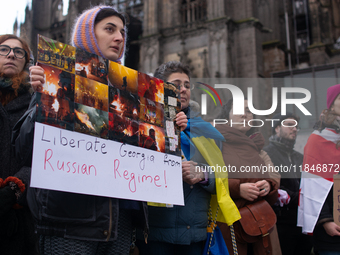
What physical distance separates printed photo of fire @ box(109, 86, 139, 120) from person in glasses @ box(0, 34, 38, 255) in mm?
726

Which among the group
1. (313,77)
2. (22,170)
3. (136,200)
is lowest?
(136,200)

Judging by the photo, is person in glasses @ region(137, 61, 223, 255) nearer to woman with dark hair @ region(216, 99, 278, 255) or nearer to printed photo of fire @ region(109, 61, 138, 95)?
woman with dark hair @ region(216, 99, 278, 255)

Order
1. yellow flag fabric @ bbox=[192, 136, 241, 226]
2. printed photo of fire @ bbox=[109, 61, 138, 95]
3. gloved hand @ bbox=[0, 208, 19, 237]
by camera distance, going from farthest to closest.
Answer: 1. yellow flag fabric @ bbox=[192, 136, 241, 226]
2. gloved hand @ bbox=[0, 208, 19, 237]
3. printed photo of fire @ bbox=[109, 61, 138, 95]

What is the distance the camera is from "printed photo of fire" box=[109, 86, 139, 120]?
6.51 feet

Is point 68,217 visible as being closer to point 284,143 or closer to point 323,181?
point 323,181

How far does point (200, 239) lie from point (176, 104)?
1040 mm

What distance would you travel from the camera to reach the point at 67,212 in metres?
1.79

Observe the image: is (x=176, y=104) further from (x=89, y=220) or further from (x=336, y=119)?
(x=336, y=119)

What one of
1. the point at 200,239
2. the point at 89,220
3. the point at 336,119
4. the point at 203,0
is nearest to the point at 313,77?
the point at 203,0

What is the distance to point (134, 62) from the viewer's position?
26.2 m

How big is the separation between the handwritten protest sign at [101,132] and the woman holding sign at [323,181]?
164 cm

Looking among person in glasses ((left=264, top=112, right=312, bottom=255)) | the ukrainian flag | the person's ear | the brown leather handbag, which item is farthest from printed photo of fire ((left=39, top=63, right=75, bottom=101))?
the person's ear

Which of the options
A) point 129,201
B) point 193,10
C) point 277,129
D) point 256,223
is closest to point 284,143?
point 277,129

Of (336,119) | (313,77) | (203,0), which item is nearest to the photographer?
(336,119)
